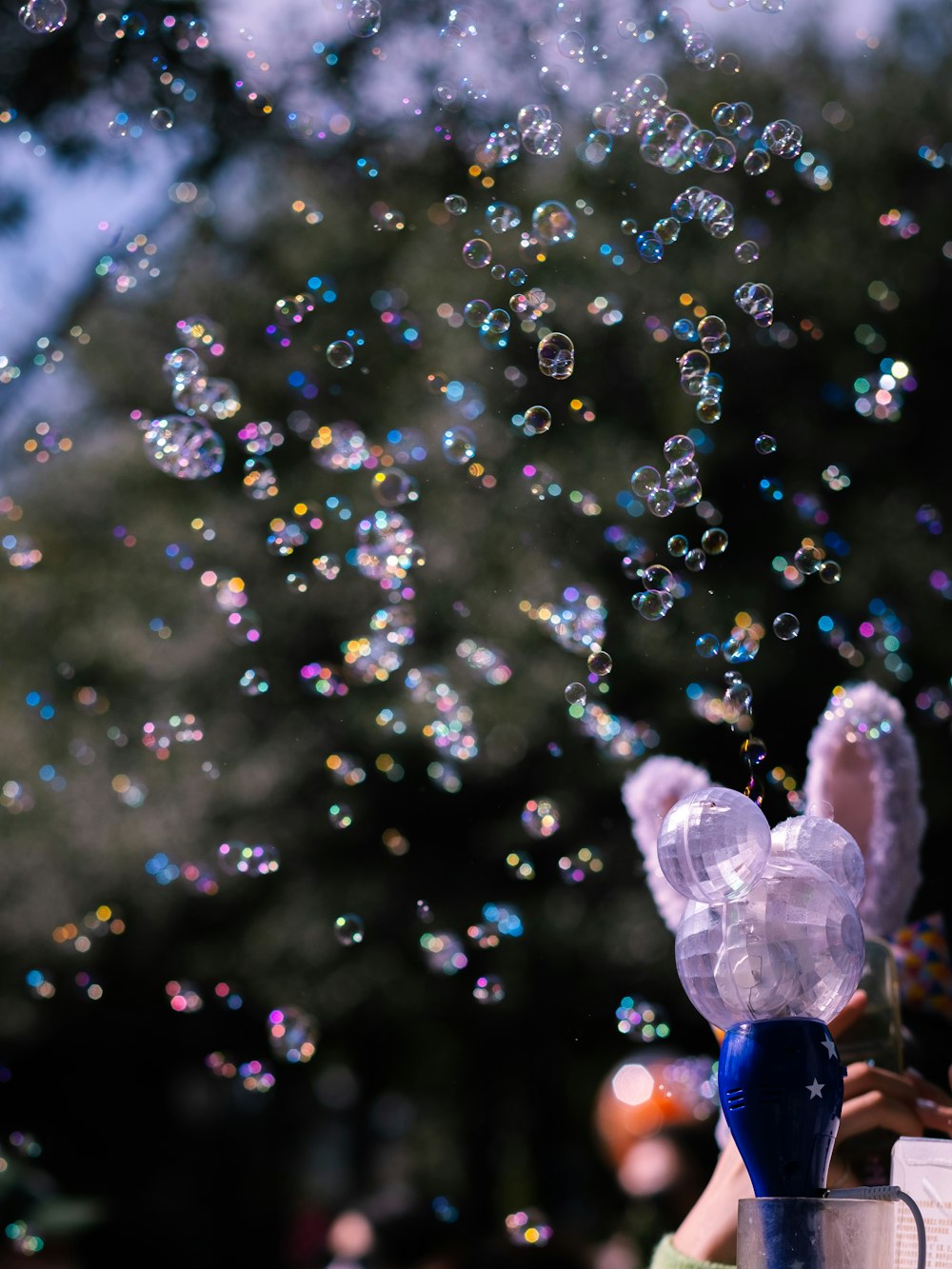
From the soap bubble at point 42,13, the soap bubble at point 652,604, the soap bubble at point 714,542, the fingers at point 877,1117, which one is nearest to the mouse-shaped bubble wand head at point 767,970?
the fingers at point 877,1117

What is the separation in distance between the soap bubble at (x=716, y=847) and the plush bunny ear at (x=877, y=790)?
848mm

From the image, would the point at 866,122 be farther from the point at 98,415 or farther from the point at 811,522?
the point at 98,415

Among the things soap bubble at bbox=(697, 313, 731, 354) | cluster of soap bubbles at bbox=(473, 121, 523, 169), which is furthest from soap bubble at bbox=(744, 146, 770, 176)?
cluster of soap bubbles at bbox=(473, 121, 523, 169)

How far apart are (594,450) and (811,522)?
2.65 feet

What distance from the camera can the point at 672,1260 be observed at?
172 cm

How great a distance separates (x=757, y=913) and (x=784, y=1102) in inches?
6.5

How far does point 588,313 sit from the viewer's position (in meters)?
5.07

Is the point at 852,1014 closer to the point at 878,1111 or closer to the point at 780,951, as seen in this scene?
the point at 878,1111

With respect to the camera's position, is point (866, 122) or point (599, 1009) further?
point (599, 1009)

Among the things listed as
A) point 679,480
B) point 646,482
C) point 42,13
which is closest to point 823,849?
point 679,480

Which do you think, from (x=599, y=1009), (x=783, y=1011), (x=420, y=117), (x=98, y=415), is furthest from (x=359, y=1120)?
(x=783, y=1011)

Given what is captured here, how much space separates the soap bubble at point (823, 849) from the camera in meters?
1.42

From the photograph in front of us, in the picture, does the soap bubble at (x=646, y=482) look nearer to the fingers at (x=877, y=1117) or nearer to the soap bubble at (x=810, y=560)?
the soap bubble at (x=810, y=560)

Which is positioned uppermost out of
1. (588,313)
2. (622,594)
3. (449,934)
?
(588,313)
